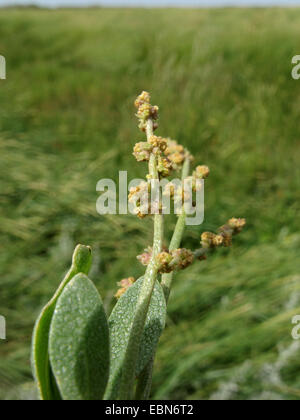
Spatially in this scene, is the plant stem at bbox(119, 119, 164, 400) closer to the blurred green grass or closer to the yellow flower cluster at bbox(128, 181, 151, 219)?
the yellow flower cluster at bbox(128, 181, 151, 219)

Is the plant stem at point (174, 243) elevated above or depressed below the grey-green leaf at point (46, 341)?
above

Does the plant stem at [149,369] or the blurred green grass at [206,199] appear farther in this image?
the blurred green grass at [206,199]

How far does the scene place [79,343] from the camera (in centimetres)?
10

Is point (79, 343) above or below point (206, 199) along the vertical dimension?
below

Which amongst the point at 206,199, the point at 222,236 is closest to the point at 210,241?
the point at 222,236

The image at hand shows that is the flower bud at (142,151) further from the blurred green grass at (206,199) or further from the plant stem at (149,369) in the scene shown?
the blurred green grass at (206,199)

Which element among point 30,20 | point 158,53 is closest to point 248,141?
point 158,53

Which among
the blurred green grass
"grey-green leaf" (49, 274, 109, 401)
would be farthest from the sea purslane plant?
the blurred green grass

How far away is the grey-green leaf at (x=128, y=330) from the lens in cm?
11

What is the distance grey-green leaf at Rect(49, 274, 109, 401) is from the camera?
10 cm

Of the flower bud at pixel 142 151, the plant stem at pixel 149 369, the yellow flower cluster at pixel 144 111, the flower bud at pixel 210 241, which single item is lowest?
the plant stem at pixel 149 369

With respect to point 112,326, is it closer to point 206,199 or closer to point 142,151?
point 142,151

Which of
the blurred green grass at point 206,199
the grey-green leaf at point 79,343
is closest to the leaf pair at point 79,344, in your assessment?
the grey-green leaf at point 79,343

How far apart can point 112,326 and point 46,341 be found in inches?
0.7
